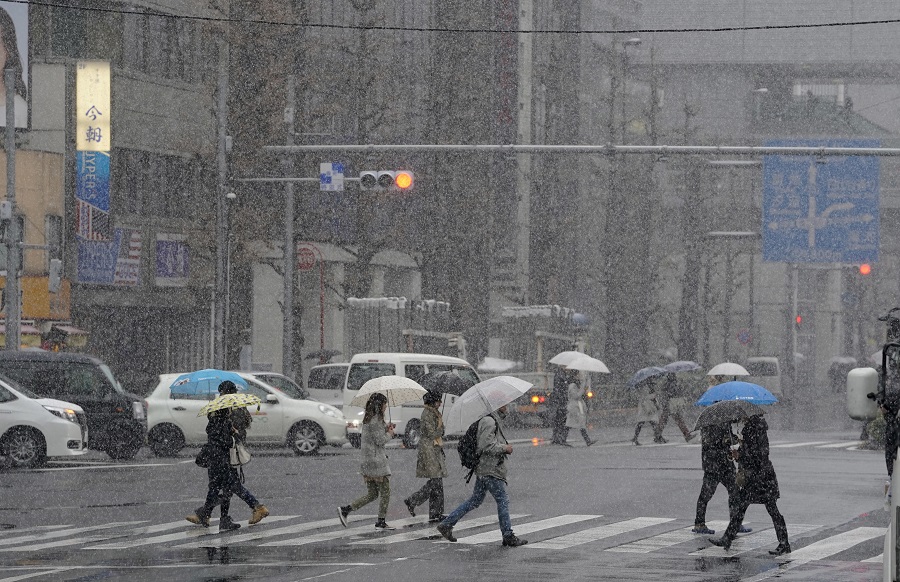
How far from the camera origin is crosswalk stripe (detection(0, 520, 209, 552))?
595 inches

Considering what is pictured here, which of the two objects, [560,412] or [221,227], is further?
[221,227]

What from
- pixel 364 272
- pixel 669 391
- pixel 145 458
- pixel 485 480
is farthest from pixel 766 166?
pixel 485 480

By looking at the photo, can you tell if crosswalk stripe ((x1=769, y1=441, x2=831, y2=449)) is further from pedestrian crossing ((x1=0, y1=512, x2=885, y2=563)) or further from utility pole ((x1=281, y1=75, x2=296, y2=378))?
pedestrian crossing ((x1=0, y1=512, x2=885, y2=563))

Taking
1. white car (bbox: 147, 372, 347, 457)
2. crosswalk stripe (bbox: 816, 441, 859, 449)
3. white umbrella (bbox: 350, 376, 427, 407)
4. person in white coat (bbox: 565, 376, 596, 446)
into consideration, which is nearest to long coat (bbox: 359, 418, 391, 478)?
white umbrella (bbox: 350, 376, 427, 407)

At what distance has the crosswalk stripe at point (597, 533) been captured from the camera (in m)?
15.2

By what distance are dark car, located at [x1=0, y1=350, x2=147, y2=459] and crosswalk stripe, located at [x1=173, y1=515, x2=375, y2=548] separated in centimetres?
1149

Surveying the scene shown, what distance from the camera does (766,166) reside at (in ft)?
118

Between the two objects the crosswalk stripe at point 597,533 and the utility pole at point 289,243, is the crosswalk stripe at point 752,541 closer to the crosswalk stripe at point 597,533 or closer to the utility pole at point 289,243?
the crosswalk stripe at point 597,533

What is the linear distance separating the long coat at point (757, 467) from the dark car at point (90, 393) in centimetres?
1638

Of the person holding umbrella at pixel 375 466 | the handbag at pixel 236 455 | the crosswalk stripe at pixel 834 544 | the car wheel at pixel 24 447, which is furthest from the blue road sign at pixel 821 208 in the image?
the handbag at pixel 236 455

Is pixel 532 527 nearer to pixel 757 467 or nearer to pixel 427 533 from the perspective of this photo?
pixel 427 533

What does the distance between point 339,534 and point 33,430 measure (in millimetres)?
11436

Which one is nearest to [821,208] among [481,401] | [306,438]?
[306,438]

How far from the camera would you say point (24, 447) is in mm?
26109
